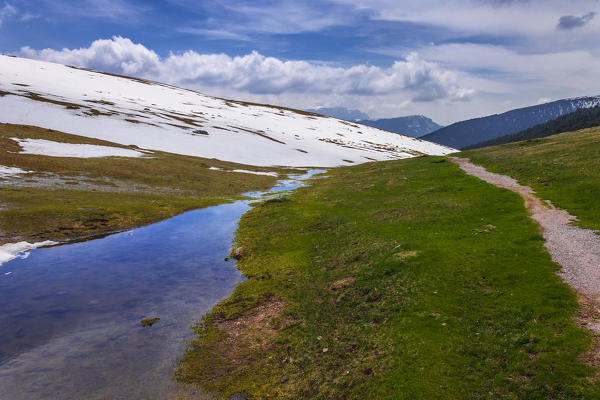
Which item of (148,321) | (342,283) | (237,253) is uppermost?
(342,283)

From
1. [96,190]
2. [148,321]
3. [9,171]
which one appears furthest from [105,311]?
[9,171]

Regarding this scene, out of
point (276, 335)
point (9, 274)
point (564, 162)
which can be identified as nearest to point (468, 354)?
point (276, 335)

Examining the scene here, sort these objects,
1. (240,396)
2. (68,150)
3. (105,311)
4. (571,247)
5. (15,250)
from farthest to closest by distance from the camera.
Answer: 1. (68,150)
2. (15,250)
3. (571,247)
4. (105,311)
5. (240,396)

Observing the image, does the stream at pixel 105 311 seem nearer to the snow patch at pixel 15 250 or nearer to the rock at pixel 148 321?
the rock at pixel 148 321

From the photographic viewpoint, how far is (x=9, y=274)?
25391 millimetres

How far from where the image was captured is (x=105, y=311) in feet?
68.2

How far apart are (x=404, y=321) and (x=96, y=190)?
56687mm

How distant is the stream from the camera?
1469 cm

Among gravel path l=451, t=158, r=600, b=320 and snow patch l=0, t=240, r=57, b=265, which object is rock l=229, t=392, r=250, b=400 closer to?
gravel path l=451, t=158, r=600, b=320

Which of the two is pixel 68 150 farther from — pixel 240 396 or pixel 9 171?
pixel 240 396

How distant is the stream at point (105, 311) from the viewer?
48.2ft

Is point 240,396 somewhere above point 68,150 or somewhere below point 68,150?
below

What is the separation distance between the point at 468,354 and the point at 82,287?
25774mm

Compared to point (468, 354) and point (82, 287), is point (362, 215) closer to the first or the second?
point (468, 354)
